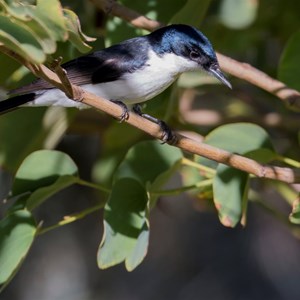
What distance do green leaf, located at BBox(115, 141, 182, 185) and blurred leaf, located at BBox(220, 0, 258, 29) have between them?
68 cm

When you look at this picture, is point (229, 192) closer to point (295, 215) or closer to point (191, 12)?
point (295, 215)

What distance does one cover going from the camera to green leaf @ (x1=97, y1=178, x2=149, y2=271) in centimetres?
194

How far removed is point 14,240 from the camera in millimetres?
1933

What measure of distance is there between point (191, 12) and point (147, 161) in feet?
1.33

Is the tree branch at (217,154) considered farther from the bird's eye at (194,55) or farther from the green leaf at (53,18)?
the bird's eye at (194,55)

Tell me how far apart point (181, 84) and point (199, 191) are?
1.88ft

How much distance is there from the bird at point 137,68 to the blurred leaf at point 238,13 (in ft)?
0.95

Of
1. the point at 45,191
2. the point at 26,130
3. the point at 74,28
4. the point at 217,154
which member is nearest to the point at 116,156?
the point at 26,130

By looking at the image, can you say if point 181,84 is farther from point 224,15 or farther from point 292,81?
point 292,81

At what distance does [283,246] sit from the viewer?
496cm

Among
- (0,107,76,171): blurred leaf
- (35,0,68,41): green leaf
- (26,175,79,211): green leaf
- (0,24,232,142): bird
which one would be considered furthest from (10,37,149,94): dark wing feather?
(35,0,68,41): green leaf

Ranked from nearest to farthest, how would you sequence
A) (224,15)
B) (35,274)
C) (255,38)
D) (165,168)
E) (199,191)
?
(165,168)
(199,191)
(224,15)
(255,38)
(35,274)

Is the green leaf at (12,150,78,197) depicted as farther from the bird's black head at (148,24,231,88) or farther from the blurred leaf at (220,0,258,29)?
the blurred leaf at (220,0,258,29)

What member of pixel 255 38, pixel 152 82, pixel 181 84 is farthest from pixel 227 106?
pixel 152 82
